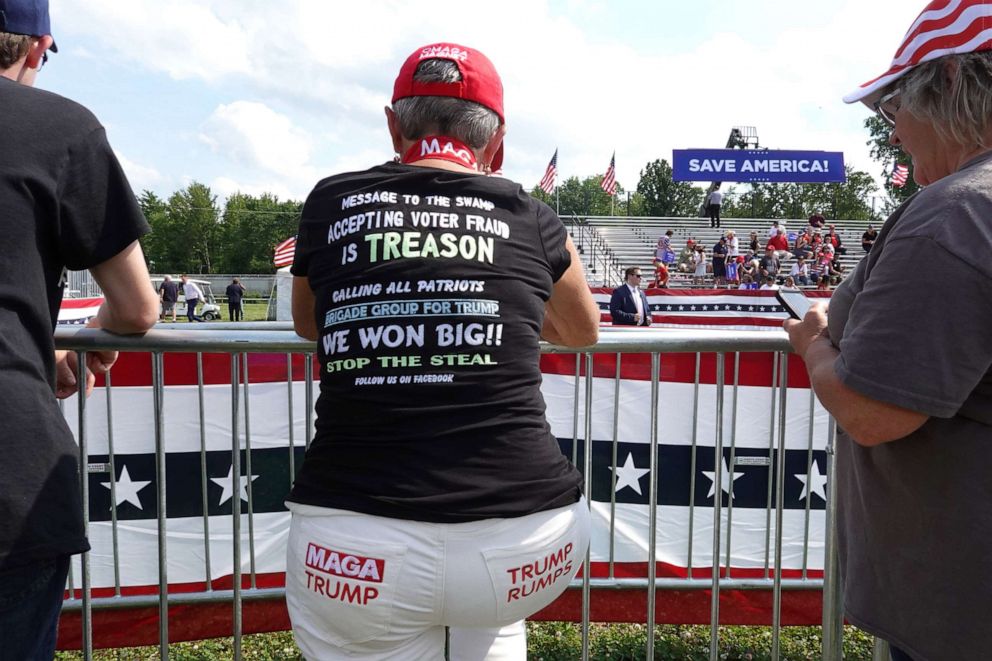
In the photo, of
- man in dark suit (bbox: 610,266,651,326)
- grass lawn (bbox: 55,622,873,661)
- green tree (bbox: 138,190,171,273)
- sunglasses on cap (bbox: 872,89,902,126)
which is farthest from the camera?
green tree (bbox: 138,190,171,273)

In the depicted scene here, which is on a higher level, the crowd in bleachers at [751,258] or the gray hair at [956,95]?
the crowd in bleachers at [751,258]

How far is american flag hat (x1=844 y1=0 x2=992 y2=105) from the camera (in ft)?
4.64

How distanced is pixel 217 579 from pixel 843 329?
396 cm

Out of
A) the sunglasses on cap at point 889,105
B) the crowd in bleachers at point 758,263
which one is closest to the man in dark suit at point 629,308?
the sunglasses on cap at point 889,105

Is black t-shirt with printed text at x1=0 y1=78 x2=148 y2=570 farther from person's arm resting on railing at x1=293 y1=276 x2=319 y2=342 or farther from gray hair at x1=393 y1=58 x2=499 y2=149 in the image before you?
gray hair at x1=393 y1=58 x2=499 y2=149

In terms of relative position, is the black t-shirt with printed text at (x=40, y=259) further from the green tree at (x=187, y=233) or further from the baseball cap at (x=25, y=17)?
the green tree at (x=187, y=233)

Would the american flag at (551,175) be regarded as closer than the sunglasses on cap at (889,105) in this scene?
No

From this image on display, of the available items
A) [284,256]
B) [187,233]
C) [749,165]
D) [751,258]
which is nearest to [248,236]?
[187,233]

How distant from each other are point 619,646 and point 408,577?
338 centimetres

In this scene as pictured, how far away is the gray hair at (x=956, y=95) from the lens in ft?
4.68

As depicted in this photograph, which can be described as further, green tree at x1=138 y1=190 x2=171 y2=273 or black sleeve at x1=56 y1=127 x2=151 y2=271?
green tree at x1=138 y1=190 x2=171 y2=273

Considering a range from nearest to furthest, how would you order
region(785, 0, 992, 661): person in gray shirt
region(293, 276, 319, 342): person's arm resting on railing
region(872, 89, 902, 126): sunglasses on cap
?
region(785, 0, 992, 661): person in gray shirt, region(872, 89, 902, 126): sunglasses on cap, region(293, 276, 319, 342): person's arm resting on railing

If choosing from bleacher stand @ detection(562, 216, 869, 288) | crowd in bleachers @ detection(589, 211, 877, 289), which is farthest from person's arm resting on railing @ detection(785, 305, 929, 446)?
bleacher stand @ detection(562, 216, 869, 288)

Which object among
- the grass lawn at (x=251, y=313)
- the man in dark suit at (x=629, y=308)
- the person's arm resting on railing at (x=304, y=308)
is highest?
the person's arm resting on railing at (x=304, y=308)
